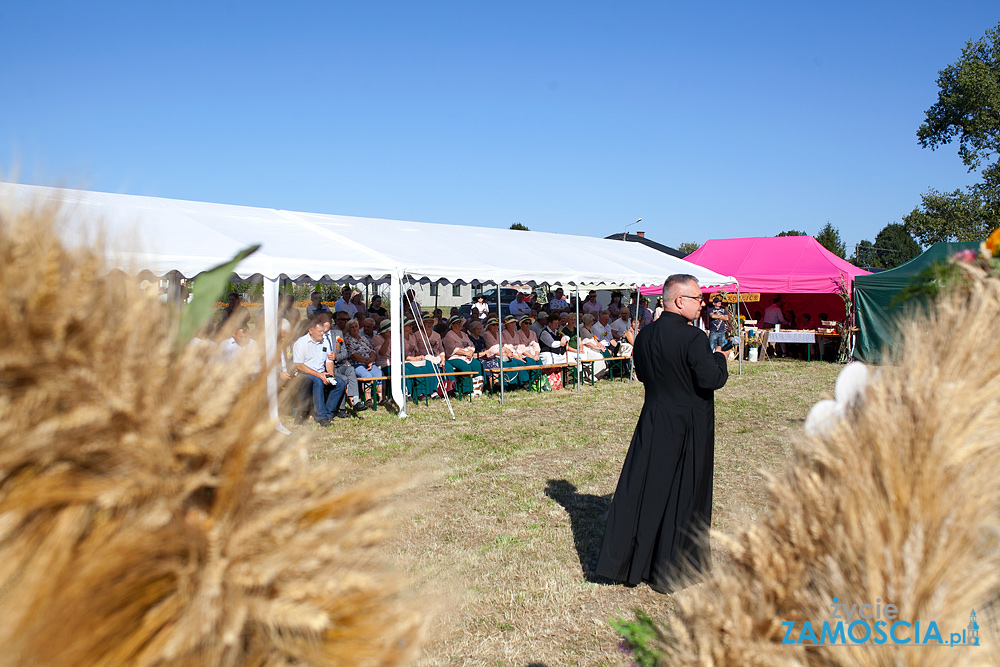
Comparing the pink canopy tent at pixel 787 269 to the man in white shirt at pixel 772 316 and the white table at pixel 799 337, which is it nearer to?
the man in white shirt at pixel 772 316

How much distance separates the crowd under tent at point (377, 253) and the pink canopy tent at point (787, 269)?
234 inches

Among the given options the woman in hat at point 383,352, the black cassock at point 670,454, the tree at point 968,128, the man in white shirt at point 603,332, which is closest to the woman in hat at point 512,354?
Result: the man in white shirt at point 603,332

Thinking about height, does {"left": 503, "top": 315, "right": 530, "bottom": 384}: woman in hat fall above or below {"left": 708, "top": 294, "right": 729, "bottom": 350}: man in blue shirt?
below

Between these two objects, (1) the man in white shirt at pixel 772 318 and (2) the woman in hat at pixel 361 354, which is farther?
(1) the man in white shirt at pixel 772 318

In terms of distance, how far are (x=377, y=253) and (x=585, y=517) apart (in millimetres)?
6171

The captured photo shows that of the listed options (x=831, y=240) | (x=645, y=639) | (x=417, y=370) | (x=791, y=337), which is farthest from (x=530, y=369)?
(x=831, y=240)

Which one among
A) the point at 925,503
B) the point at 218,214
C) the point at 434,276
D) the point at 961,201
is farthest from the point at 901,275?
the point at 961,201

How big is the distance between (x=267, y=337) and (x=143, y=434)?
255 mm

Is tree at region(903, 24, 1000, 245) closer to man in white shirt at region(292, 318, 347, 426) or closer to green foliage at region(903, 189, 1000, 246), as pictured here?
green foliage at region(903, 189, 1000, 246)

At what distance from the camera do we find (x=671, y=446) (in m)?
4.10

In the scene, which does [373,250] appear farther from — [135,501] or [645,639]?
[135,501]

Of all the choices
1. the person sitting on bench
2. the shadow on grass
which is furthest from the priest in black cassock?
the person sitting on bench

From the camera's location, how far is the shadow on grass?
4.82 m

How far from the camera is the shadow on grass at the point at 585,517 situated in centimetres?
482
